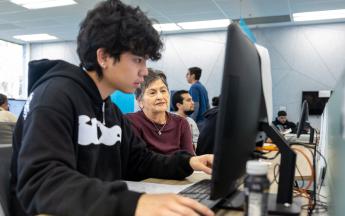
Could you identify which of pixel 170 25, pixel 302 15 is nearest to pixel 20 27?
pixel 170 25

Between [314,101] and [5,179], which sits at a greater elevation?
[314,101]

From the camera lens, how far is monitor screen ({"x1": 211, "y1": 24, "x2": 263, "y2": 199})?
23.5 inches

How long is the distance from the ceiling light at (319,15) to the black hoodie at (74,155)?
542 cm

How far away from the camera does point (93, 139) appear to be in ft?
3.39

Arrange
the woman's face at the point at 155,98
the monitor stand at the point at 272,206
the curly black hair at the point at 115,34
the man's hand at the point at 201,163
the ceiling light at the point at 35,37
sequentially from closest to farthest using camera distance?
the monitor stand at the point at 272,206
the curly black hair at the point at 115,34
the man's hand at the point at 201,163
the woman's face at the point at 155,98
the ceiling light at the point at 35,37

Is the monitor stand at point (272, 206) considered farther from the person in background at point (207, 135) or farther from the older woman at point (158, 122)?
the older woman at point (158, 122)

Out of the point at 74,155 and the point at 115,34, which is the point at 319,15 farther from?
the point at 74,155

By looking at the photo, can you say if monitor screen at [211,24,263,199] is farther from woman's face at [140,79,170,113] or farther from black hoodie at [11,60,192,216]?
woman's face at [140,79,170,113]

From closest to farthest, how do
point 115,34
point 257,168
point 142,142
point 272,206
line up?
point 257,168 < point 272,206 < point 115,34 < point 142,142

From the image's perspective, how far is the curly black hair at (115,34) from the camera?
1071 mm

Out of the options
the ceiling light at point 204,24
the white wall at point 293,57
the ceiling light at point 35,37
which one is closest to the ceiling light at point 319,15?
the white wall at point 293,57

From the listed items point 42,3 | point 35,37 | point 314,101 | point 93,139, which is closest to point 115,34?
point 93,139

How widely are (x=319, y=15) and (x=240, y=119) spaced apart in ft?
20.1

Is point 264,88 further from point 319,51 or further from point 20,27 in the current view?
point 20,27
